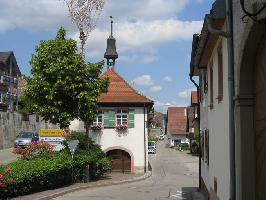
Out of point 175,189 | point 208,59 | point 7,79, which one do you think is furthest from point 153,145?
point 208,59

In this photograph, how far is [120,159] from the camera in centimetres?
3725

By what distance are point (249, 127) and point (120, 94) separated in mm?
30731

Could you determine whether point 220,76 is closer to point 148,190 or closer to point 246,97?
point 246,97

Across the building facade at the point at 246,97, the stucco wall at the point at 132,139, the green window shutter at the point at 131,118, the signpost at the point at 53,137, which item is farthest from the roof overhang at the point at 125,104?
the building facade at the point at 246,97

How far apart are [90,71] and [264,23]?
23152 millimetres

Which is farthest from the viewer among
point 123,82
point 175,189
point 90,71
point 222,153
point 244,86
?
point 123,82

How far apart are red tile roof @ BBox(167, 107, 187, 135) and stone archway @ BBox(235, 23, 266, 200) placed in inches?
3126

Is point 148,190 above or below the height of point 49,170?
below

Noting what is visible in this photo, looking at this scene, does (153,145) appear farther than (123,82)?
Yes

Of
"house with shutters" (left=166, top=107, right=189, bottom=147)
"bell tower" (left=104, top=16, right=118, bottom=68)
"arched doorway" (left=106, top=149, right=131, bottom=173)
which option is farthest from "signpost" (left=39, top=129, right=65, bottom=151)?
"house with shutters" (left=166, top=107, right=189, bottom=147)

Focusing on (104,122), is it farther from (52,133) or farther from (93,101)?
(93,101)

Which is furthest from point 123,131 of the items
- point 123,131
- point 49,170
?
point 49,170

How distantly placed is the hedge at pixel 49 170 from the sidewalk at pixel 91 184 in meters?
0.37

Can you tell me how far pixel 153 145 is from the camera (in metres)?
62.8
